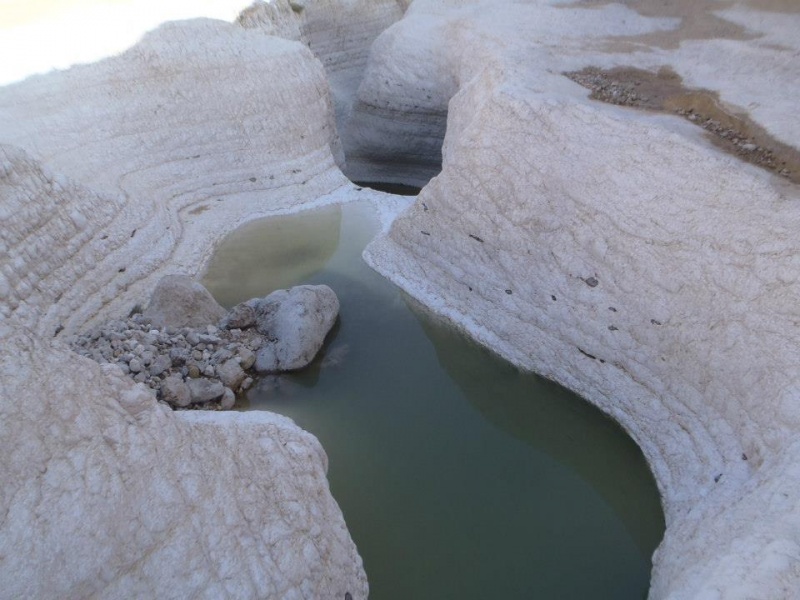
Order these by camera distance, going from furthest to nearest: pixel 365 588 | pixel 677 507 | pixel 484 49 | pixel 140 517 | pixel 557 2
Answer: pixel 557 2, pixel 484 49, pixel 677 507, pixel 365 588, pixel 140 517

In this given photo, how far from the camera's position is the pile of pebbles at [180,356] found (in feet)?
18.2

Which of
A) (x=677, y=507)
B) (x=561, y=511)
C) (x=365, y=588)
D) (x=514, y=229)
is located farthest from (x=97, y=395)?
(x=514, y=229)

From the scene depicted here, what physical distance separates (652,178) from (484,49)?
3697 millimetres

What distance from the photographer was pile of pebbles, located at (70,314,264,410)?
218 inches

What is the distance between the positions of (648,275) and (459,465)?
227 centimetres

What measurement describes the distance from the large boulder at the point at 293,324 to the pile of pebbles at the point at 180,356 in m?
0.15

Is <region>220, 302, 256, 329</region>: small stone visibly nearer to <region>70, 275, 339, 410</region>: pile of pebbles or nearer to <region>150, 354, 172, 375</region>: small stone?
<region>70, 275, 339, 410</region>: pile of pebbles

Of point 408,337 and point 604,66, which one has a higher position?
point 604,66

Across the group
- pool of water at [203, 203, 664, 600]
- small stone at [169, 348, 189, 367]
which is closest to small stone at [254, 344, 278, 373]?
pool of water at [203, 203, 664, 600]

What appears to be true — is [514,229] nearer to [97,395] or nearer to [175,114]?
[97,395]

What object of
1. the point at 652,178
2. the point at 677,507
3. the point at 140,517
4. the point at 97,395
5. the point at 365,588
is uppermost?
the point at 97,395

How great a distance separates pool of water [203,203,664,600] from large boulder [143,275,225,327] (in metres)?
0.65

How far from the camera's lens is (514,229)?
6.48 metres

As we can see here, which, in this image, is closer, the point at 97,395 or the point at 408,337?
the point at 97,395
